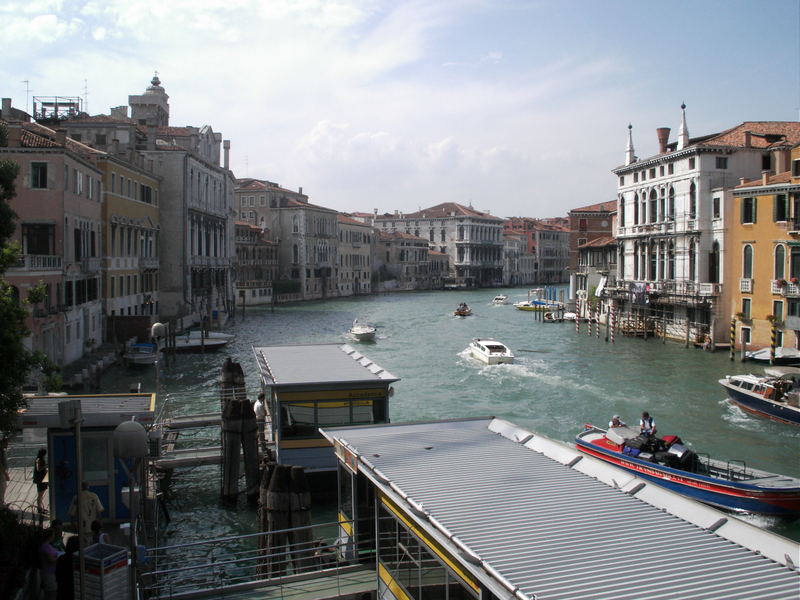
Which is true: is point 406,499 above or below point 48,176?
below

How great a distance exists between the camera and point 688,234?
91.9 ft

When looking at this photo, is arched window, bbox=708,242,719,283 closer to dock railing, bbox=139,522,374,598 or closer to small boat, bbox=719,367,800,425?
small boat, bbox=719,367,800,425

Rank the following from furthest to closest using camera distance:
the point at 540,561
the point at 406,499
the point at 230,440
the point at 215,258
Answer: the point at 215,258
the point at 230,440
the point at 406,499
the point at 540,561

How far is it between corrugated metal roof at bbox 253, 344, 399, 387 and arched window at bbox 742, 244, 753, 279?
16269 millimetres

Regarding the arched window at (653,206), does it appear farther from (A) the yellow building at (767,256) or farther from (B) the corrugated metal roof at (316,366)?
(B) the corrugated metal roof at (316,366)

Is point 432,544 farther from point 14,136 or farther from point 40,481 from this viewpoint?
point 14,136

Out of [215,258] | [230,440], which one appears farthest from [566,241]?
[230,440]

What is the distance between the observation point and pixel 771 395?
15336mm

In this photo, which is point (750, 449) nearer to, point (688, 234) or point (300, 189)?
point (688, 234)

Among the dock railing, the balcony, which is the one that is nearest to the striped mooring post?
the dock railing

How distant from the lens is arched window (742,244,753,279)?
2473cm

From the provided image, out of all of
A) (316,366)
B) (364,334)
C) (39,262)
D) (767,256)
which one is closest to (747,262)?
(767,256)

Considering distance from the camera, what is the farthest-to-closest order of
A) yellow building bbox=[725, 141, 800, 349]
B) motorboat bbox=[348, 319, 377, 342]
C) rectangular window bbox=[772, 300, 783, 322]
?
motorboat bbox=[348, 319, 377, 342]
rectangular window bbox=[772, 300, 783, 322]
yellow building bbox=[725, 141, 800, 349]

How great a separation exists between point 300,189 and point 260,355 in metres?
54.8
